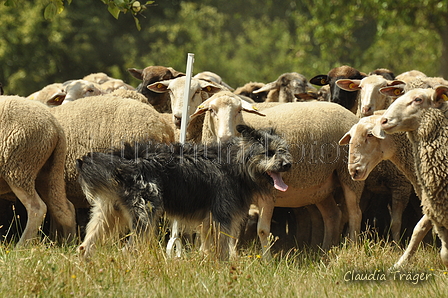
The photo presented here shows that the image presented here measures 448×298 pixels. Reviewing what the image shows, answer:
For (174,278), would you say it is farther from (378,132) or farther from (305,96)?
(305,96)

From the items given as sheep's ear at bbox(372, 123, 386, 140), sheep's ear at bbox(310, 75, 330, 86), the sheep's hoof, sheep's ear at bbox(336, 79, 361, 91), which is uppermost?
sheep's ear at bbox(372, 123, 386, 140)

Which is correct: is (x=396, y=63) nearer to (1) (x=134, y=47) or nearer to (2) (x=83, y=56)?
(1) (x=134, y=47)

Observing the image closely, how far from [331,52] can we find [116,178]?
17428 mm

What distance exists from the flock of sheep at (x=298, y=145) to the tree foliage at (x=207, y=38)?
9.21m

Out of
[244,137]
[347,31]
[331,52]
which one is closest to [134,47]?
[331,52]

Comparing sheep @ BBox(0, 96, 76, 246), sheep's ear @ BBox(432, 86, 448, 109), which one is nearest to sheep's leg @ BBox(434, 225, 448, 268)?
sheep's ear @ BBox(432, 86, 448, 109)

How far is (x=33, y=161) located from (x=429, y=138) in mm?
3740

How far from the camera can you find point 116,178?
5.62m

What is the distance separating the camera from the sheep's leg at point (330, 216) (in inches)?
326

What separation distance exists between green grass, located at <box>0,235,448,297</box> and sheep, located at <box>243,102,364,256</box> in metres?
1.97

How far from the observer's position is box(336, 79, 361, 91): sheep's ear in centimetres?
906

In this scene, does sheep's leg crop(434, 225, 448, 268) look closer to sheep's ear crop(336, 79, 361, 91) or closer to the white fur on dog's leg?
the white fur on dog's leg

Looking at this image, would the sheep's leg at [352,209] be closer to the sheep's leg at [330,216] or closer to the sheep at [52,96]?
the sheep's leg at [330,216]

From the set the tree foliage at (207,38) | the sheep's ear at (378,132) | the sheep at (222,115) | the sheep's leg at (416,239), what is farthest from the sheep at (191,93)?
the tree foliage at (207,38)
